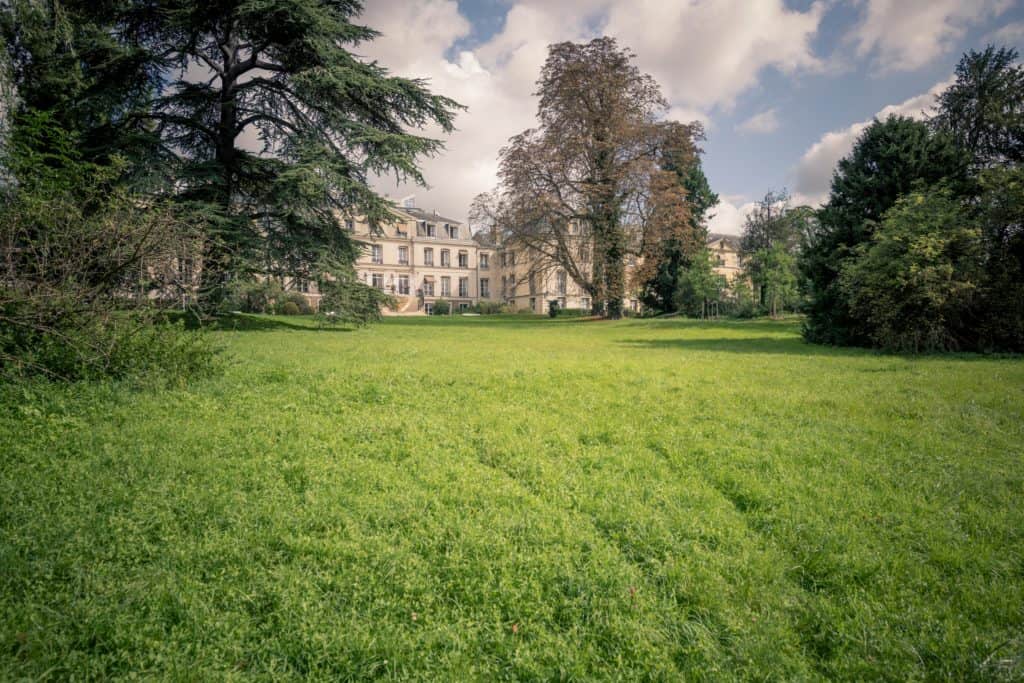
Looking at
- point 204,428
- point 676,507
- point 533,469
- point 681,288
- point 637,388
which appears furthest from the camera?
point 681,288

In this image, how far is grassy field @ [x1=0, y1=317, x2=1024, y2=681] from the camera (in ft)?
7.21

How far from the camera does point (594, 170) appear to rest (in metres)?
28.1

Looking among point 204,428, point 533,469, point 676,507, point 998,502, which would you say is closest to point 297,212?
point 204,428

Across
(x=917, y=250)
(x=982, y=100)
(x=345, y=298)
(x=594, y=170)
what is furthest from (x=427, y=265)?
(x=917, y=250)

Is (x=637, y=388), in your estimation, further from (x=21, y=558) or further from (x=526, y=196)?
(x=526, y=196)

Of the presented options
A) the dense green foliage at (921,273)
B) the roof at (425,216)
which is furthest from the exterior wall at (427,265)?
the dense green foliage at (921,273)

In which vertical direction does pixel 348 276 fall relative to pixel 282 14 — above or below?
below

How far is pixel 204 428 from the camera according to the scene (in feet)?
15.6

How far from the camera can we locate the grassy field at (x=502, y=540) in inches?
86.5

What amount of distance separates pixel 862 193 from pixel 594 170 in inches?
630

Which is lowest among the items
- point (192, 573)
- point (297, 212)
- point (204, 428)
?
point (192, 573)

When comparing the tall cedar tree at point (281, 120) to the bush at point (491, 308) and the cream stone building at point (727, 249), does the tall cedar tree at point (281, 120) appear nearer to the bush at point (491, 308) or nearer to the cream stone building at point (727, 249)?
the bush at point (491, 308)

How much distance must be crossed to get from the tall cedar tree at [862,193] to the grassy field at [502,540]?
9.43 meters

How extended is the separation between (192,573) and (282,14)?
18.4 meters
